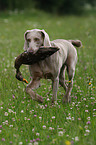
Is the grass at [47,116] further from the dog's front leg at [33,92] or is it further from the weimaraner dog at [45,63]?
the weimaraner dog at [45,63]

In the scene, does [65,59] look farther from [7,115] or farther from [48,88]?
[7,115]

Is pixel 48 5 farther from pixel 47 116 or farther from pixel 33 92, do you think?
pixel 47 116

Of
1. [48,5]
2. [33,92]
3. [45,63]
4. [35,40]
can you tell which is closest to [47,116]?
[33,92]

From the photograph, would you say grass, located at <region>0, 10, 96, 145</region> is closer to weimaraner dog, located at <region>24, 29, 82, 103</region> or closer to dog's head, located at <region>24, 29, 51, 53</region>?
weimaraner dog, located at <region>24, 29, 82, 103</region>

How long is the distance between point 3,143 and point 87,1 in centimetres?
5146

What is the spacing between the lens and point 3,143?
327cm

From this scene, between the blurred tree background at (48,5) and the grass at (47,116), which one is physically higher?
the blurred tree background at (48,5)

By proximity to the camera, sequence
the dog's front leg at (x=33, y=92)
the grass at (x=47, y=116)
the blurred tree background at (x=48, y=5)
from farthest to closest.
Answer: the blurred tree background at (x=48, y=5)
the dog's front leg at (x=33, y=92)
the grass at (x=47, y=116)

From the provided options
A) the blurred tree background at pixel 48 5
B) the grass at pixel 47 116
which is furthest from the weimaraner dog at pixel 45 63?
the blurred tree background at pixel 48 5

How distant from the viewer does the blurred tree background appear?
103 ft

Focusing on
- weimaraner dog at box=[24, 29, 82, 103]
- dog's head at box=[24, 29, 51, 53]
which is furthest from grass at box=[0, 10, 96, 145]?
dog's head at box=[24, 29, 51, 53]

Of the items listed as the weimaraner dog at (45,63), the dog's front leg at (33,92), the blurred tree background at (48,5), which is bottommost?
the dog's front leg at (33,92)

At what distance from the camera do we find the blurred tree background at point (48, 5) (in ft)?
103

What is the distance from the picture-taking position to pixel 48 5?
36.2 m
